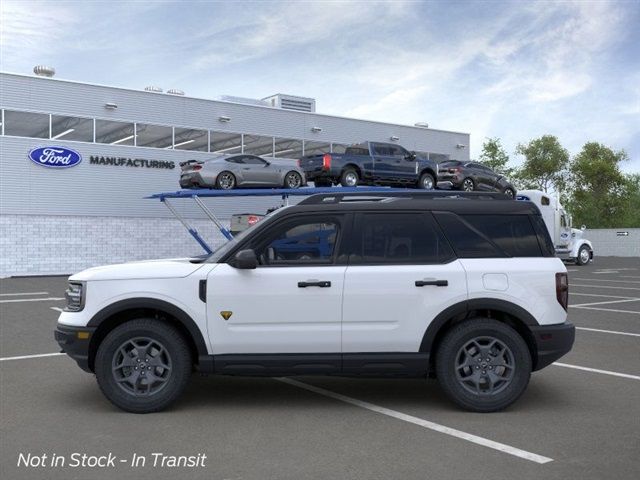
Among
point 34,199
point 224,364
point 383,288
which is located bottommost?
point 224,364

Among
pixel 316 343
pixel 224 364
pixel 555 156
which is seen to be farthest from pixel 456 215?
pixel 555 156

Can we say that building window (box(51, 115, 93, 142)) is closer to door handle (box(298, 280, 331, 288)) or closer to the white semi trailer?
the white semi trailer

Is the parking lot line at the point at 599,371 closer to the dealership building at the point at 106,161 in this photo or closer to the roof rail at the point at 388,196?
the roof rail at the point at 388,196

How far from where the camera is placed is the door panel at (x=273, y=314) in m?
5.80

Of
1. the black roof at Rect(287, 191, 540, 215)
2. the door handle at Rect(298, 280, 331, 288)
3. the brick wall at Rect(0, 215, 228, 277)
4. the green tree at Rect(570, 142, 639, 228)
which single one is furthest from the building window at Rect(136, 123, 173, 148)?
the green tree at Rect(570, 142, 639, 228)

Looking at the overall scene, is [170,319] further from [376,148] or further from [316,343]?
[376,148]

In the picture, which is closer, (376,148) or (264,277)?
(264,277)

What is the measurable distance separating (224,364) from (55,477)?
1.79m

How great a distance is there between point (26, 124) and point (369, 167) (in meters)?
14.3

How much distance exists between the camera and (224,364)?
19.1 ft

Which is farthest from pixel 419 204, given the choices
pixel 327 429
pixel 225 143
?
pixel 225 143

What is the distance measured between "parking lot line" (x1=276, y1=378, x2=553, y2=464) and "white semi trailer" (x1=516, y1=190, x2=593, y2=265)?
704 inches

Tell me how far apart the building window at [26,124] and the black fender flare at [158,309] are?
918 inches

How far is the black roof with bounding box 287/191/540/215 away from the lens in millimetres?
6141
